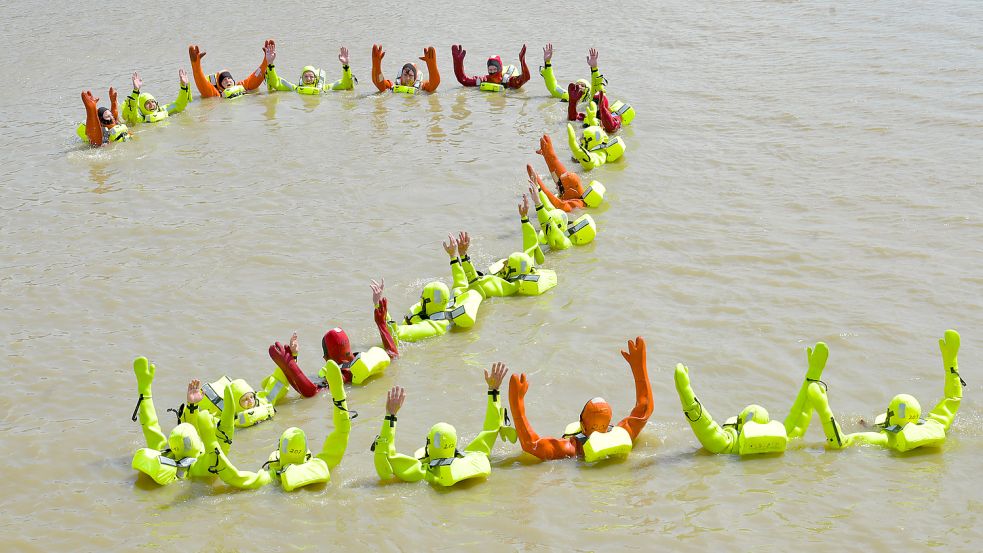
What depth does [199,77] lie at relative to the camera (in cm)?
2117

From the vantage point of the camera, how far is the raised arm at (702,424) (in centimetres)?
948

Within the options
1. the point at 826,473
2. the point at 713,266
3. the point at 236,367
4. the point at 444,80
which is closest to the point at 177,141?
the point at 444,80

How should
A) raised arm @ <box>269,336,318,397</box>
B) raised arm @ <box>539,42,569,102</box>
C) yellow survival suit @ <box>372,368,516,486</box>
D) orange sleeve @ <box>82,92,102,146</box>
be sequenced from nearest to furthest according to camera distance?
yellow survival suit @ <box>372,368,516,486</box>, raised arm @ <box>269,336,318,397</box>, orange sleeve @ <box>82,92,102,146</box>, raised arm @ <box>539,42,569,102</box>

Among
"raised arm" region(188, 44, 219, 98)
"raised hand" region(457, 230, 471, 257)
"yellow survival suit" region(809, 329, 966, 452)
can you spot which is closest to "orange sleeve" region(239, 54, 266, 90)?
"raised arm" region(188, 44, 219, 98)

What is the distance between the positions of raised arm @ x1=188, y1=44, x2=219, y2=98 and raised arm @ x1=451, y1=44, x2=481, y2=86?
16.4 feet

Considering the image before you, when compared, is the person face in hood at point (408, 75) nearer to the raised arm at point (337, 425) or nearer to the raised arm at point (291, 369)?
the raised arm at point (291, 369)

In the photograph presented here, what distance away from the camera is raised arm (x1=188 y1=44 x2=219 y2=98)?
69.0ft

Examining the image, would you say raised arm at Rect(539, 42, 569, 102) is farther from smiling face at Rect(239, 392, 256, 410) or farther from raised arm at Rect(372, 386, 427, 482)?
raised arm at Rect(372, 386, 427, 482)

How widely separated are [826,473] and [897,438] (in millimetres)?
804

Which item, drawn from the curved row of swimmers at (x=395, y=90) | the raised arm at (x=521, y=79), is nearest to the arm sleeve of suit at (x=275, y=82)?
the curved row of swimmers at (x=395, y=90)

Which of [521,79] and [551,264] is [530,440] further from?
[521,79]

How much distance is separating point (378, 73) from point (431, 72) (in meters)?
1.11

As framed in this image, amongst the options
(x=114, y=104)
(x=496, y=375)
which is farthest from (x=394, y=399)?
(x=114, y=104)

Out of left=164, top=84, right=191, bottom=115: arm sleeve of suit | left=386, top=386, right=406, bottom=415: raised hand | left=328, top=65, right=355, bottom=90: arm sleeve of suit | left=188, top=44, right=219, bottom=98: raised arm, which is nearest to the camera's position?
left=386, top=386, right=406, bottom=415: raised hand
